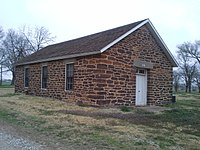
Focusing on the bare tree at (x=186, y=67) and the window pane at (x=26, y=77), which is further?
the bare tree at (x=186, y=67)

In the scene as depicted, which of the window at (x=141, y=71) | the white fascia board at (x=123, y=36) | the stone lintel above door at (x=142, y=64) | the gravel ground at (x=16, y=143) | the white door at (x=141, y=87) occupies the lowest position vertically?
→ the gravel ground at (x=16, y=143)

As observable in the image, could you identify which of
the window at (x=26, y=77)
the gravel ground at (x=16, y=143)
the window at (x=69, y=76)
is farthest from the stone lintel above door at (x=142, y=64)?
the window at (x=26, y=77)

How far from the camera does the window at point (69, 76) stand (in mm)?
18561

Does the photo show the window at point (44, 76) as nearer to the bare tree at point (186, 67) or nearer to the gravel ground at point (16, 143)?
the gravel ground at point (16, 143)

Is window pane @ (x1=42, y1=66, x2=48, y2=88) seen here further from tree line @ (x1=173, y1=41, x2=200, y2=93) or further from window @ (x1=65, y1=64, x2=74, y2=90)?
tree line @ (x1=173, y1=41, x2=200, y2=93)

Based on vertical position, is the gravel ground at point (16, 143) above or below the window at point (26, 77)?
below

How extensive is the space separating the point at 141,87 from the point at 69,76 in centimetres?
471

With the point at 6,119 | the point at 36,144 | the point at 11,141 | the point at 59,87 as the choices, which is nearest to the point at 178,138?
the point at 36,144

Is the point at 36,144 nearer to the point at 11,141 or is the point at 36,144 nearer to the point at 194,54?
the point at 11,141

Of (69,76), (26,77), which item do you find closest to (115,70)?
(69,76)

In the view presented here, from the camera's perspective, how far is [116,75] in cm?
1705

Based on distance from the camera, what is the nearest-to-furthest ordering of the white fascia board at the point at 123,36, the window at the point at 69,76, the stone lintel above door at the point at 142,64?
the white fascia board at the point at 123,36 < the stone lintel above door at the point at 142,64 < the window at the point at 69,76

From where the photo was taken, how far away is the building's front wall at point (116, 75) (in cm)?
1645

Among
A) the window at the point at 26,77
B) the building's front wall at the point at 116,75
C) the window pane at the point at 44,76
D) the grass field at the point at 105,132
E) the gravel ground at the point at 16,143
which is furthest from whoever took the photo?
the window at the point at 26,77
